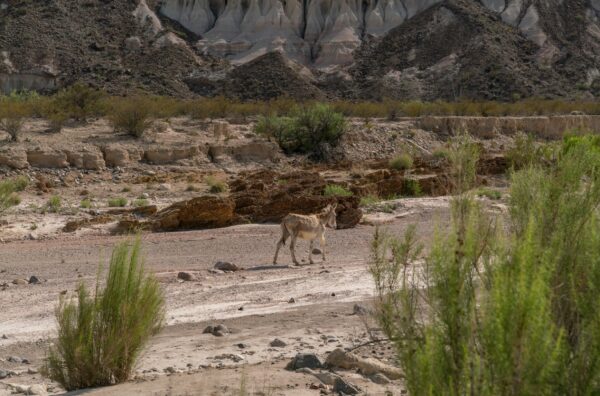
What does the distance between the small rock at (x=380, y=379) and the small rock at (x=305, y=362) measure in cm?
56

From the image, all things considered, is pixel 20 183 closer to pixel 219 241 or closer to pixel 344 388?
pixel 219 241

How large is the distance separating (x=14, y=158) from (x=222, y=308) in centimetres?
2038

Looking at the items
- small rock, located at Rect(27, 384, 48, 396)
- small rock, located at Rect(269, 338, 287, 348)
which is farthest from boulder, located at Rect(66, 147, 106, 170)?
small rock, located at Rect(27, 384, 48, 396)

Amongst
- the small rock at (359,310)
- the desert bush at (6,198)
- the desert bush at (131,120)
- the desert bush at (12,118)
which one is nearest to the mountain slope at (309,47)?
the desert bush at (12,118)

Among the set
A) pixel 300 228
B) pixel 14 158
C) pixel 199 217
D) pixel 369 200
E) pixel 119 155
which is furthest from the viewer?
pixel 119 155

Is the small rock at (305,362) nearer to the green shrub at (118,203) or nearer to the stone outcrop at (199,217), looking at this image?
the stone outcrop at (199,217)

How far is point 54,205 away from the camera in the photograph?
80.9 feet

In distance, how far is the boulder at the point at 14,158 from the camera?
96.4 ft

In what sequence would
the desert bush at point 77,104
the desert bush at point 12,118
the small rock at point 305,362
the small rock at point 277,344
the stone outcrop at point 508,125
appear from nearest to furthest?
the small rock at point 305,362, the small rock at point 277,344, the desert bush at point 12,118, the desert bush at point 77,104, the stone outcrop at point 508,125

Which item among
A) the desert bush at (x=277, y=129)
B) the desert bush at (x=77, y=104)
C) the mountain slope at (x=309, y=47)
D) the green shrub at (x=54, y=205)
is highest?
the mountain slope at (x=309, y=47)

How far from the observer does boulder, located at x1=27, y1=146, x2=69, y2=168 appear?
99.6 ft

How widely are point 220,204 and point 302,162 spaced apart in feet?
52.3

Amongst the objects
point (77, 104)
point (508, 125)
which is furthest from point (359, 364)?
point (508, 125)

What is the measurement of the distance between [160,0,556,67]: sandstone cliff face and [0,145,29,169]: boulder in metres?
36.7
